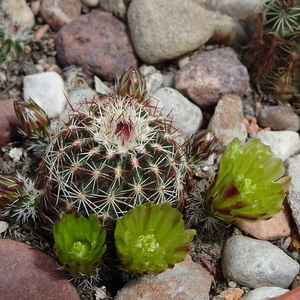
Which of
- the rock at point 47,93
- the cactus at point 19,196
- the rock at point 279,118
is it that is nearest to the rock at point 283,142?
the rock at point 279,118

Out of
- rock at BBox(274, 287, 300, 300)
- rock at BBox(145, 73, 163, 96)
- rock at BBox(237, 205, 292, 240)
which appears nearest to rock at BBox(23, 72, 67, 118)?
rock at BBox(145, 73, 163, 96)

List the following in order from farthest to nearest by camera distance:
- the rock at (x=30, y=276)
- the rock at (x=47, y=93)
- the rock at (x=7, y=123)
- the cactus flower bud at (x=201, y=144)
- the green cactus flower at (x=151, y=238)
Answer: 1. the rock at (x=47, y=93)
2. the rock at (x=7, y=123)
3. the cactus flower bud at (x=201, y=144)
4. the rock at (x=30, y=276)
5. the green cactus flower at (x=151, y=238)

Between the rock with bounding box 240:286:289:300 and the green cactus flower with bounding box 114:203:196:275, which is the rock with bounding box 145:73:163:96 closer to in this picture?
the green cactus flower with bounding box 114:203:196:275

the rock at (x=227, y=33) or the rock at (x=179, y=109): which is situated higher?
the rock at (x=227, y=33)

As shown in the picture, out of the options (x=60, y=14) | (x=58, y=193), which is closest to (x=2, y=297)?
(x=58, y=193)

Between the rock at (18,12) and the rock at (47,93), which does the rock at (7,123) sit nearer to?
the rock at (47,93)

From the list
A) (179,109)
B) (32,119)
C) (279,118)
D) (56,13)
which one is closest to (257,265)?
(179,109)

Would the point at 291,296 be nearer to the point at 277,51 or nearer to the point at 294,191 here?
the point at 294,191
